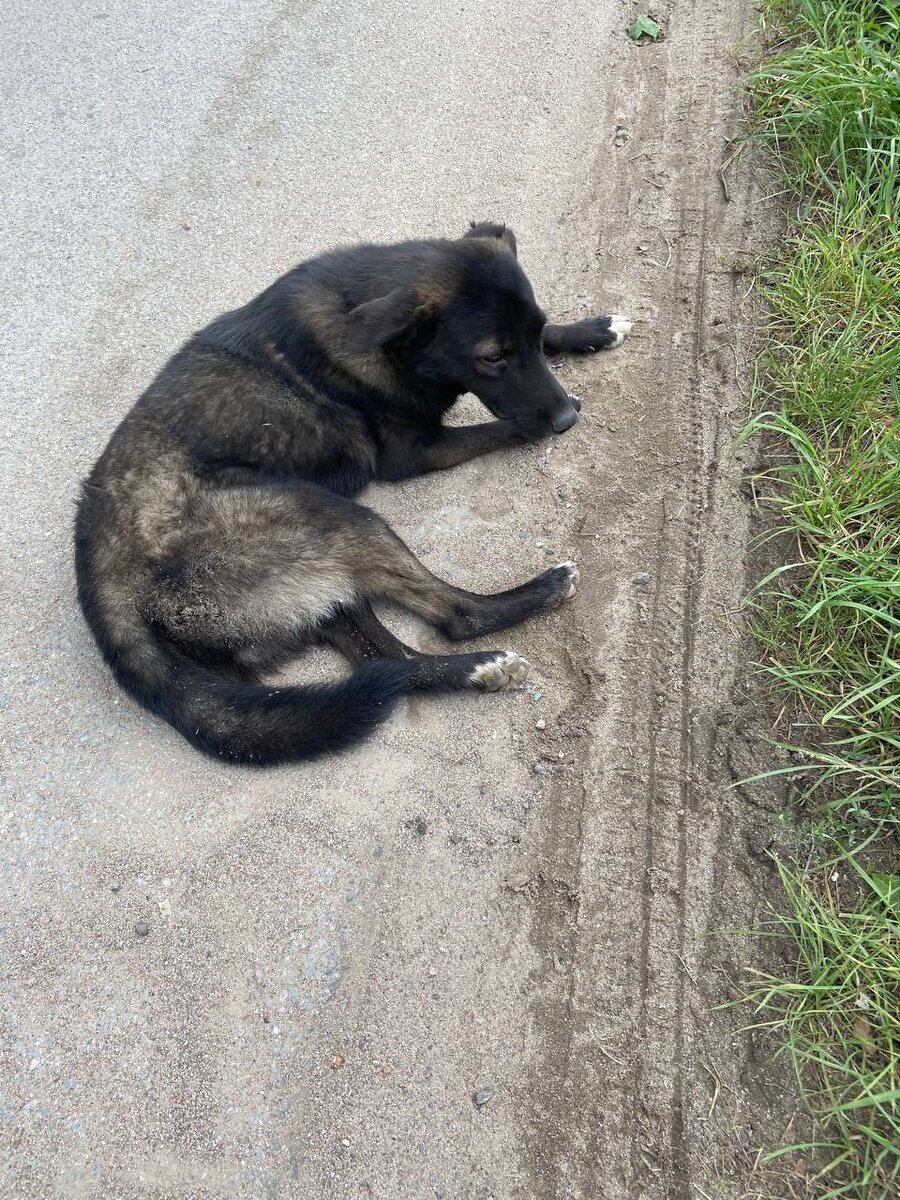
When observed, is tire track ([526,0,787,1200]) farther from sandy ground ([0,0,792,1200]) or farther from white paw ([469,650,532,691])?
white paw ([469,650,532,691])

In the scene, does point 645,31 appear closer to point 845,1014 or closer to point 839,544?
point 839,544

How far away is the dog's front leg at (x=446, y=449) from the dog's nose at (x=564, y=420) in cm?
14

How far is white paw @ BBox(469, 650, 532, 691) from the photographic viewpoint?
2834 mm

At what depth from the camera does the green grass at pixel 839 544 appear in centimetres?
194

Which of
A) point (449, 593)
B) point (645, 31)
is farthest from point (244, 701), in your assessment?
point (645, 31)

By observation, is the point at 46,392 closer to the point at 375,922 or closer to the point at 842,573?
the point at 375,922

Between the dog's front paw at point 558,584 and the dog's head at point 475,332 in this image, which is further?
the dog's head at point 475,332

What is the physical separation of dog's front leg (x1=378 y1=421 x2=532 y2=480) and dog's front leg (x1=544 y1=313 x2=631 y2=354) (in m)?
0.53

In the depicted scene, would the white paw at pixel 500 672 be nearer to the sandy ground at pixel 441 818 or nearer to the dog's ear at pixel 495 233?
the sandy ground at pixel 441 818

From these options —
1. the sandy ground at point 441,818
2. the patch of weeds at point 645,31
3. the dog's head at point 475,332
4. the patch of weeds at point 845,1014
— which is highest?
the patch of weeds at point 645,31

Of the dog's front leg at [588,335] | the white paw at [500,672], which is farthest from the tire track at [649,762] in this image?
the white paw at [500,672]

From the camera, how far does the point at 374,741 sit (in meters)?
2.77

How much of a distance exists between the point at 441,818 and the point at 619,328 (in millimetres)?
2443

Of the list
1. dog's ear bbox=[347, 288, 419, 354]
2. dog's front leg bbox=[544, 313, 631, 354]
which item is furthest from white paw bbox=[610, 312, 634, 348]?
dog's ear bbox=[347, 288, 419, 354]
